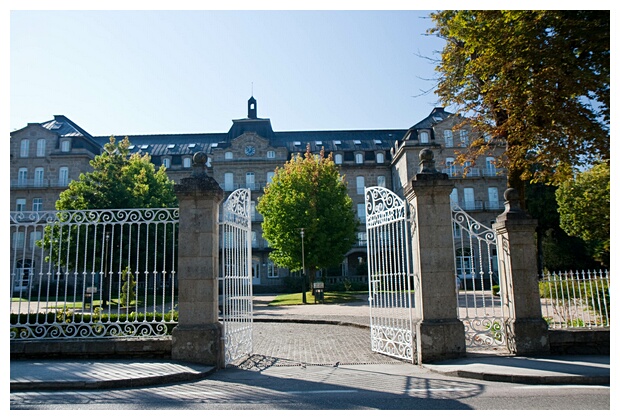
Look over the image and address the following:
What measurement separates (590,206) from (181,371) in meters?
25.3

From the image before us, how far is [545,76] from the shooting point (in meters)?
9.20

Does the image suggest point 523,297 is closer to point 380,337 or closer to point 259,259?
point 380,337

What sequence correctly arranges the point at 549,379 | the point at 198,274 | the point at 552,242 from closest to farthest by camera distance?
the point at 549,379, the point at 198,274, the point at 552,242

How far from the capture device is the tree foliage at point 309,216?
28.7 m

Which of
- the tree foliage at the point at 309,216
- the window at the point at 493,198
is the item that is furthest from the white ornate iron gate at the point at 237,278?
the window at the point at 493,198

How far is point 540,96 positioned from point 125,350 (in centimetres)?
939

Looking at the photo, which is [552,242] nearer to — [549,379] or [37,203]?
[549,379]

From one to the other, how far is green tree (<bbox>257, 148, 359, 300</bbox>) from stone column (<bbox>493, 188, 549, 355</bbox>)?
63.2ft

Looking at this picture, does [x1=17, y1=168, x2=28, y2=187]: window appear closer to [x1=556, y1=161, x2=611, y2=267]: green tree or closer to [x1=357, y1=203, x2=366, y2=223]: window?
[x1=357, y1=203, x2=366, y2=223]: window

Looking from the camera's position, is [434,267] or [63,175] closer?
[434,267]

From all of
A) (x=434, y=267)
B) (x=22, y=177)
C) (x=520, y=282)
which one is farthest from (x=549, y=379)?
(x=22, y=177)

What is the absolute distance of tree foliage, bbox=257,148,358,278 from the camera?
28.7m

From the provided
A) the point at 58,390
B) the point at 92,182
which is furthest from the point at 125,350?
the point at 92,182
